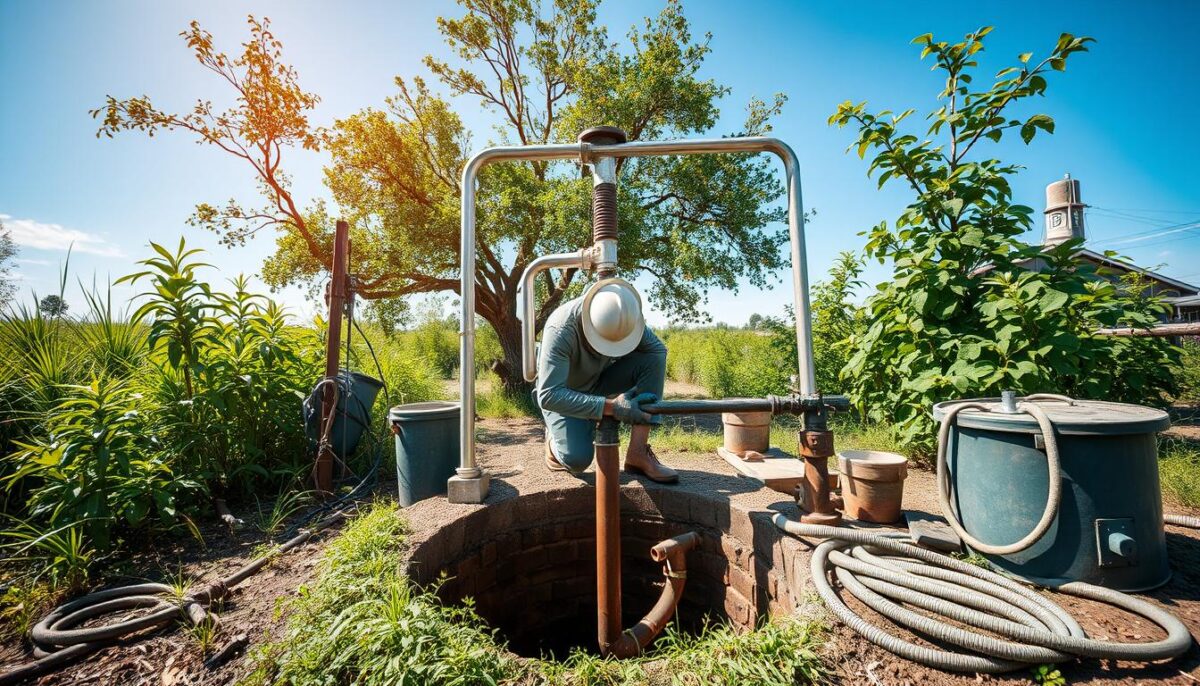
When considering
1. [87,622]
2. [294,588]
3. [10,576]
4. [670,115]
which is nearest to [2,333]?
[10,576]

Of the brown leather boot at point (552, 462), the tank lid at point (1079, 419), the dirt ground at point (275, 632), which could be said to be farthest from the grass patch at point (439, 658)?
the brown leather boot at point (552, 462)

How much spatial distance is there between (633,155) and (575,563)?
259cm

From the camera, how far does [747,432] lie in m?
4.13

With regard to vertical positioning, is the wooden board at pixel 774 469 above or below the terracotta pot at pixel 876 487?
below

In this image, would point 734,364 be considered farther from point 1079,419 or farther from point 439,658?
point 439,658

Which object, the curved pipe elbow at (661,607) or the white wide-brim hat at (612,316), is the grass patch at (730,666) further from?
the white wide-brim hat at (612,316)

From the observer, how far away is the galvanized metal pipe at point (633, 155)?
7.75ft

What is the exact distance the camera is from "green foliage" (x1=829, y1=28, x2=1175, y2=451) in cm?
261

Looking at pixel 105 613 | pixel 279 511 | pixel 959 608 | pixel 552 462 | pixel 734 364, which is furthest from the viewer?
pixel 734 364

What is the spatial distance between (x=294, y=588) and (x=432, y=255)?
6.51 m

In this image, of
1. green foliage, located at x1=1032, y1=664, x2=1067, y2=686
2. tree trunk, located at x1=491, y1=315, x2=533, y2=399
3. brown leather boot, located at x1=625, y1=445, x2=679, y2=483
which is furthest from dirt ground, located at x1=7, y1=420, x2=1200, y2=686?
tree trunk, located at x1=491, y1=315, x2=533, y2=399

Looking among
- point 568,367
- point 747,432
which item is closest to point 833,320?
point 747,432

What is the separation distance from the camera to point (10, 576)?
2.11 meters

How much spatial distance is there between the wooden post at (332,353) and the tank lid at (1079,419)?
382 centimetres
